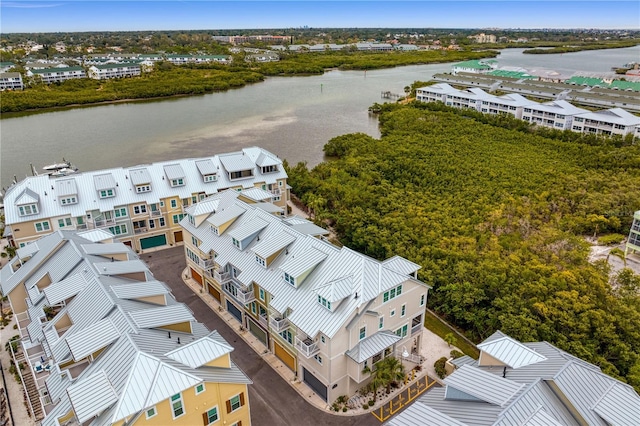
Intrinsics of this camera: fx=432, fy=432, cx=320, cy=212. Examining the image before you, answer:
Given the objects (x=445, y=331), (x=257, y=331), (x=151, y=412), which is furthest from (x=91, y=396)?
(x=445, y=331)

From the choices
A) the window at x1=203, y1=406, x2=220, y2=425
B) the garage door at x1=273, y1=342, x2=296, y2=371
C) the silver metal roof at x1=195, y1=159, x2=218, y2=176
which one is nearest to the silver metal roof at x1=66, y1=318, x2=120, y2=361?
the window at x1=203, y1=406, x2=220, y2=425

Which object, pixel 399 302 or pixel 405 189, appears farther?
pixel 405 189

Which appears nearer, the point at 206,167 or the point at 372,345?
the point at 372,345

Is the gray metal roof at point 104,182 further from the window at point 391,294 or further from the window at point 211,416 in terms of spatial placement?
the window at point 391,294

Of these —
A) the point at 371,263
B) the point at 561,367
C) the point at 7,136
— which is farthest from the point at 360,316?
the point at 7,136

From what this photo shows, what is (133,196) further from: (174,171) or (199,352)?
(199,352)

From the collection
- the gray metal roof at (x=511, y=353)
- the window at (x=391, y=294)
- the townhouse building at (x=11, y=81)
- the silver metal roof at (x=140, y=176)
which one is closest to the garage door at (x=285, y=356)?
the window at (x=391, y=294)

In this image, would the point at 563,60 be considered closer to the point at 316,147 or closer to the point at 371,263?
the point at 316,147
